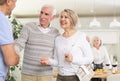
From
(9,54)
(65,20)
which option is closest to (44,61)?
(65,20)

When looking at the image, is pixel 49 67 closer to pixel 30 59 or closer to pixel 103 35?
pixel 30 59

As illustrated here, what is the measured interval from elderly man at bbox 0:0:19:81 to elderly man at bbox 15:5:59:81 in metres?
0.86

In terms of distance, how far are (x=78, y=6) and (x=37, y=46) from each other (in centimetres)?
553

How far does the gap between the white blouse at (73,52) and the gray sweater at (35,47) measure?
10 cm

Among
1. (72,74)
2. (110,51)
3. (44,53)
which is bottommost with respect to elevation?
(110,51)

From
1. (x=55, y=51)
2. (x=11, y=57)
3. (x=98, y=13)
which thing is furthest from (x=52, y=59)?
(x=98, y=13)

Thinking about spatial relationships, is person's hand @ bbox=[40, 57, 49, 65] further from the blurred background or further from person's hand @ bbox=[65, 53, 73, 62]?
the blurred background

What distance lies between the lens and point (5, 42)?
146 cm

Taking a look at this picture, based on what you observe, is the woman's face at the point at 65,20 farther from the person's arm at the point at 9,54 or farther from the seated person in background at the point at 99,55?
the seated person in background at the point at 99,55

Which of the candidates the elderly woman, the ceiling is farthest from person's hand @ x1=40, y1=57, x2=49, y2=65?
the ceiling

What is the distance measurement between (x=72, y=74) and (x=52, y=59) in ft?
0.68

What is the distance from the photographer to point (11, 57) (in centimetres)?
147

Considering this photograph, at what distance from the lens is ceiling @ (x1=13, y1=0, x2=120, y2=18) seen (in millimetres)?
7143

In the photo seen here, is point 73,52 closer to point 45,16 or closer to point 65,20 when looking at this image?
point 65,20
